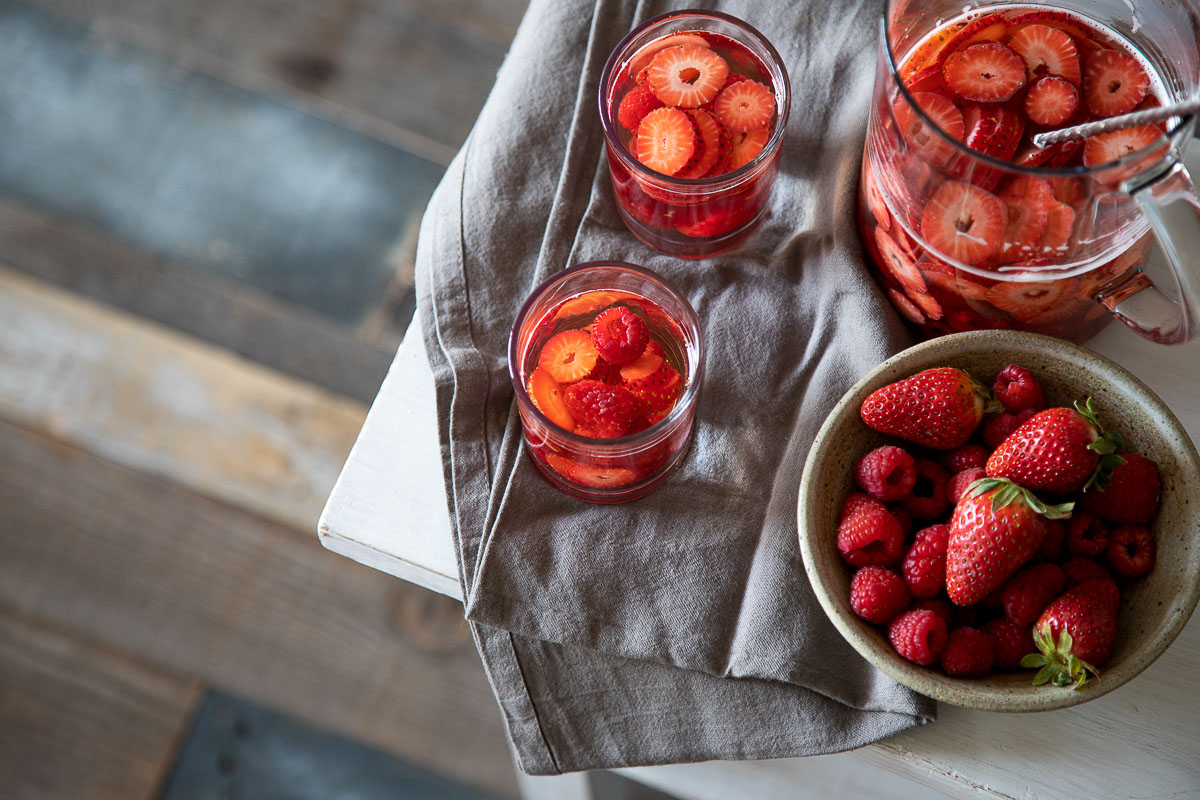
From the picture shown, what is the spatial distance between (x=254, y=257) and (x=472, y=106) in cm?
40

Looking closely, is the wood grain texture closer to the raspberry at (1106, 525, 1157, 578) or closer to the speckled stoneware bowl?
the speckled stoneware bowl

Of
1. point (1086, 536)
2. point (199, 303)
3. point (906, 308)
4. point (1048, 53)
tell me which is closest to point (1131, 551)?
point (1086, 536)

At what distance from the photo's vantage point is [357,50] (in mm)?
1690

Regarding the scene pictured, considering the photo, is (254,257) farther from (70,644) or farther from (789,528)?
(789,528)

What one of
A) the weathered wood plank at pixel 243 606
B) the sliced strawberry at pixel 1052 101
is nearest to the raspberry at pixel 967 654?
the sliced strawberry at pixel 1052 101

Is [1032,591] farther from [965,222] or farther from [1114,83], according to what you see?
[1114,83]

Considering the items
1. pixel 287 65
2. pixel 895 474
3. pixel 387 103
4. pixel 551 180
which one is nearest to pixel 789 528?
pixel 895 474

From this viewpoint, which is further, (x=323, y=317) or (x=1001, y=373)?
(x=323, y=317)

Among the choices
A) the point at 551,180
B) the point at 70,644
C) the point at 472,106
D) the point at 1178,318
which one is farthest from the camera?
the point at 472,106

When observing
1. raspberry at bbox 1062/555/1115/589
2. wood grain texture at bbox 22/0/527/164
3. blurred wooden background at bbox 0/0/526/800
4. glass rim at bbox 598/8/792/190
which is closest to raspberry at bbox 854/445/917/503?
raspberry at bbox 1062/555/1115/589

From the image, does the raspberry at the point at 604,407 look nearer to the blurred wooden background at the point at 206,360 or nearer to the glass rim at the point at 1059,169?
the glass rim at the point at 1059,169

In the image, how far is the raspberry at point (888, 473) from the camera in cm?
71

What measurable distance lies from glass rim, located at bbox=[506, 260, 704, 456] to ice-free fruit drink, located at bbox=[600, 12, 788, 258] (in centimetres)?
6

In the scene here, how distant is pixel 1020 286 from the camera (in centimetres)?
72
